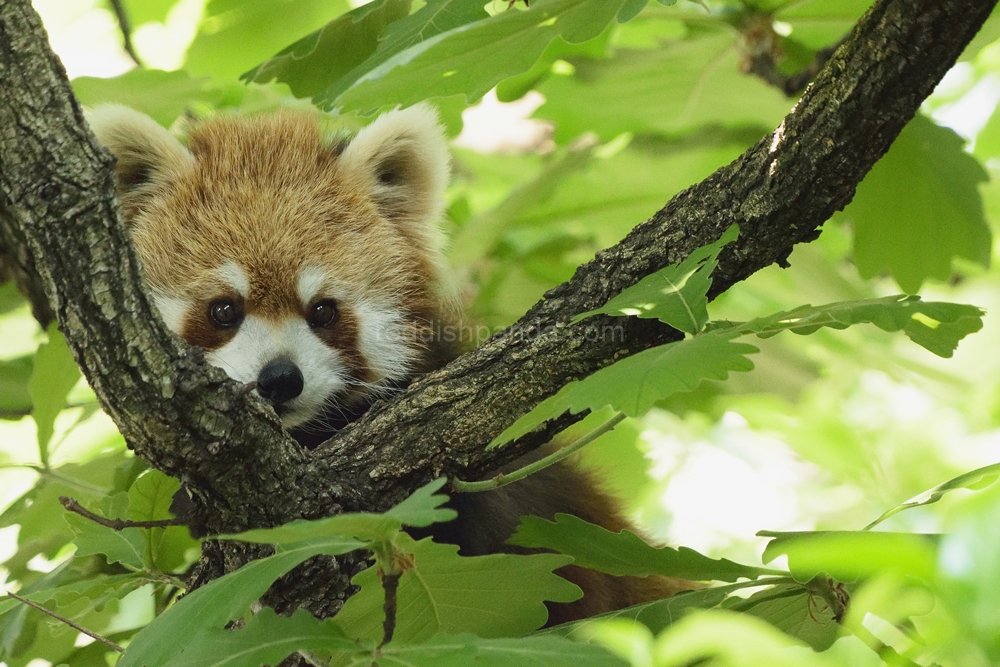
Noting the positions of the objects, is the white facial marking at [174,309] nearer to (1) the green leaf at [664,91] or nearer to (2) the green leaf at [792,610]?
(1) the green leaf at [664,91]

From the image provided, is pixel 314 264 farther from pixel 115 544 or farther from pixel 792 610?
pixel 792 610

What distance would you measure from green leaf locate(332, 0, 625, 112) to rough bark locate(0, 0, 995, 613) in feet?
1.23

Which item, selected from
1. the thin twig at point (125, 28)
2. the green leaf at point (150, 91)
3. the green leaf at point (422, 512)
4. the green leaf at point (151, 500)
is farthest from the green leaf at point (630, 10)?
the thin twig at point (125, 28)

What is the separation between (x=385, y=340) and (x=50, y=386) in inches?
32.2

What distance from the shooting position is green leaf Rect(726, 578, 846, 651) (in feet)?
4.86

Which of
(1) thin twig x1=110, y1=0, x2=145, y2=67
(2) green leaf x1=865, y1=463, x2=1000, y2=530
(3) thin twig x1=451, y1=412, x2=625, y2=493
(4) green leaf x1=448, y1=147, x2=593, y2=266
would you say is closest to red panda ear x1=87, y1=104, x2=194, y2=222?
(1) thin twig x1=110, y1=0, x2=145, y2=67

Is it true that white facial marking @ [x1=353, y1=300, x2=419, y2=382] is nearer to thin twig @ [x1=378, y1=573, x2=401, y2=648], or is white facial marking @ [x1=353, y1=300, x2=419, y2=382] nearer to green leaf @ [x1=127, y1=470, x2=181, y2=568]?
green leaf @ [x1=127, y1=470, x2=181, y2=568]

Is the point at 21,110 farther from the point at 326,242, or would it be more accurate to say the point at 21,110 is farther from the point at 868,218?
the point at 868,218

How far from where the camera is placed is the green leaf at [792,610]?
148 centimetres

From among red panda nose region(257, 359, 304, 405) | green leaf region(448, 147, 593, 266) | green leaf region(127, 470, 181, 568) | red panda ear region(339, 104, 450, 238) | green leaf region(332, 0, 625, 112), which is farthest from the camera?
green leaf region(448, 147, 593, 266)

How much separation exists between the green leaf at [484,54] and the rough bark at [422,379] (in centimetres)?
38

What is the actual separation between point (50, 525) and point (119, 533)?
0.75 meters

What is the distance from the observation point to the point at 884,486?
3391mm

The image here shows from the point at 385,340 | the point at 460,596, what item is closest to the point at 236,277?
the point at 385,340
